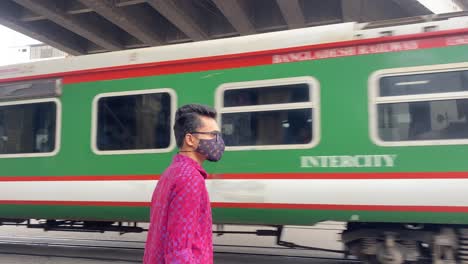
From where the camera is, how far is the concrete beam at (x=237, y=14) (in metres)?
16.2

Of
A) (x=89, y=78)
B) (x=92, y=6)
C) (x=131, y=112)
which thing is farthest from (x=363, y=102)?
(x=92, y=6)

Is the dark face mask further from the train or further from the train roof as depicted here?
the train roof

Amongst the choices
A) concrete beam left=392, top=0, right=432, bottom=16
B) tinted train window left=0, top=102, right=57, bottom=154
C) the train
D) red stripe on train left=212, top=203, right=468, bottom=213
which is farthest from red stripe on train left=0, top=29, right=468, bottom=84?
concrete beam left=392, top=0, right=432, bottom=16

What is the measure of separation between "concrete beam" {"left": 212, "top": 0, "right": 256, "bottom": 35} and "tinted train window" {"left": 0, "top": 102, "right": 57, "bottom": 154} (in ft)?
35.0

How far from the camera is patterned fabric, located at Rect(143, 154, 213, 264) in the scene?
1.80m

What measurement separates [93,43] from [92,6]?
6.22 m

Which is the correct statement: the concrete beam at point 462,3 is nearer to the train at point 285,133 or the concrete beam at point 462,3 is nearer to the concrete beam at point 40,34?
the train at point 285,133

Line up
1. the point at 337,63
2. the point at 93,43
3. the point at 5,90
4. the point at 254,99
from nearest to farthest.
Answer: the point at 337,63
the point at 254,99
the point at 5,90
the point at 93,43

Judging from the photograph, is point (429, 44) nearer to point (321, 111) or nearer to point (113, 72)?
point (321, 111)

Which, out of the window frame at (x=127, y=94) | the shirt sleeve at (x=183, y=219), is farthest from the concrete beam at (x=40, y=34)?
the shirt sleeve at (x=183, y=219)

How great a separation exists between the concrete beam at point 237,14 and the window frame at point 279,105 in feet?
37.0

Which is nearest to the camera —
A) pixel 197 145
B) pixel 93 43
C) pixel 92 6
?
pixel 197 145

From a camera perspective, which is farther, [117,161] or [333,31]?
[117,161]

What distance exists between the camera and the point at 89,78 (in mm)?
6375
